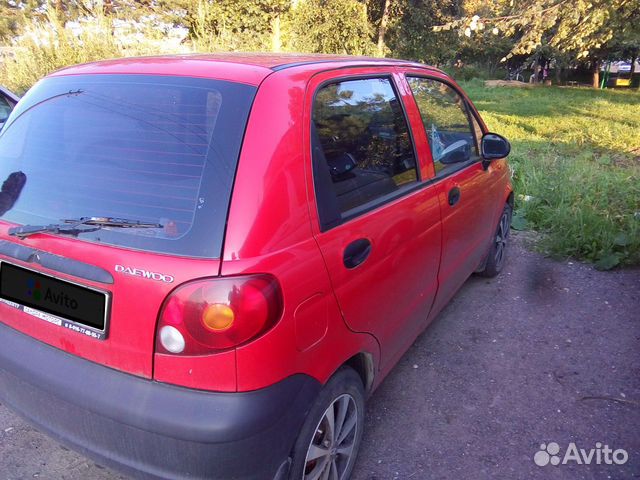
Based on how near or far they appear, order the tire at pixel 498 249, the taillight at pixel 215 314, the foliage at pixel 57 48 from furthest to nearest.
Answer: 1. the foliage at pixel 57 48
2. the tire at pixel 498 249
3. the taillight at pixel 215 314

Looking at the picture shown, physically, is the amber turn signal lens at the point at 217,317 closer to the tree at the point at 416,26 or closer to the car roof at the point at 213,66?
the car roof at the point at 213,66

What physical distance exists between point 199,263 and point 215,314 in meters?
0.16

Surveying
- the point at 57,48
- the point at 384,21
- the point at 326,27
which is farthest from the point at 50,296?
the point at 384,21

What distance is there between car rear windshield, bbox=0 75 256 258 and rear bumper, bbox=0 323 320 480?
0.46 meters

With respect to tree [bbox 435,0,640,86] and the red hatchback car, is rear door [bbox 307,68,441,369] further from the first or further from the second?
tree [bbox 435,0,640,86]

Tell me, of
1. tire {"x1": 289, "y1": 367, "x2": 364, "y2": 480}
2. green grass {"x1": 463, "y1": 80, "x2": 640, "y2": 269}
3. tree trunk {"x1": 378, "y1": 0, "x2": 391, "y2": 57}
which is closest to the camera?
tire {"x1": 289, "y1": 367, "x2": 364, "y2": 480}

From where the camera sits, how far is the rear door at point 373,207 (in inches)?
77.2

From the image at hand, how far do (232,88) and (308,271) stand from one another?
2.30 ft

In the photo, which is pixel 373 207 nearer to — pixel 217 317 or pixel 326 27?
pixel 217 317

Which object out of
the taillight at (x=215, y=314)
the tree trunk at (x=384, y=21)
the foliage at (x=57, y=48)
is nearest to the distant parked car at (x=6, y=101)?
the foliage at (x=57, y=48)

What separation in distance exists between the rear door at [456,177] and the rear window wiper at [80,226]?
66.5 inches

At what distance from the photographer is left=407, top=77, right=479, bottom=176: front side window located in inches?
114

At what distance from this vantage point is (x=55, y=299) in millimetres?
1799

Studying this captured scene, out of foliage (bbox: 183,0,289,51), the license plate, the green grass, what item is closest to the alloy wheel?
the license plate
